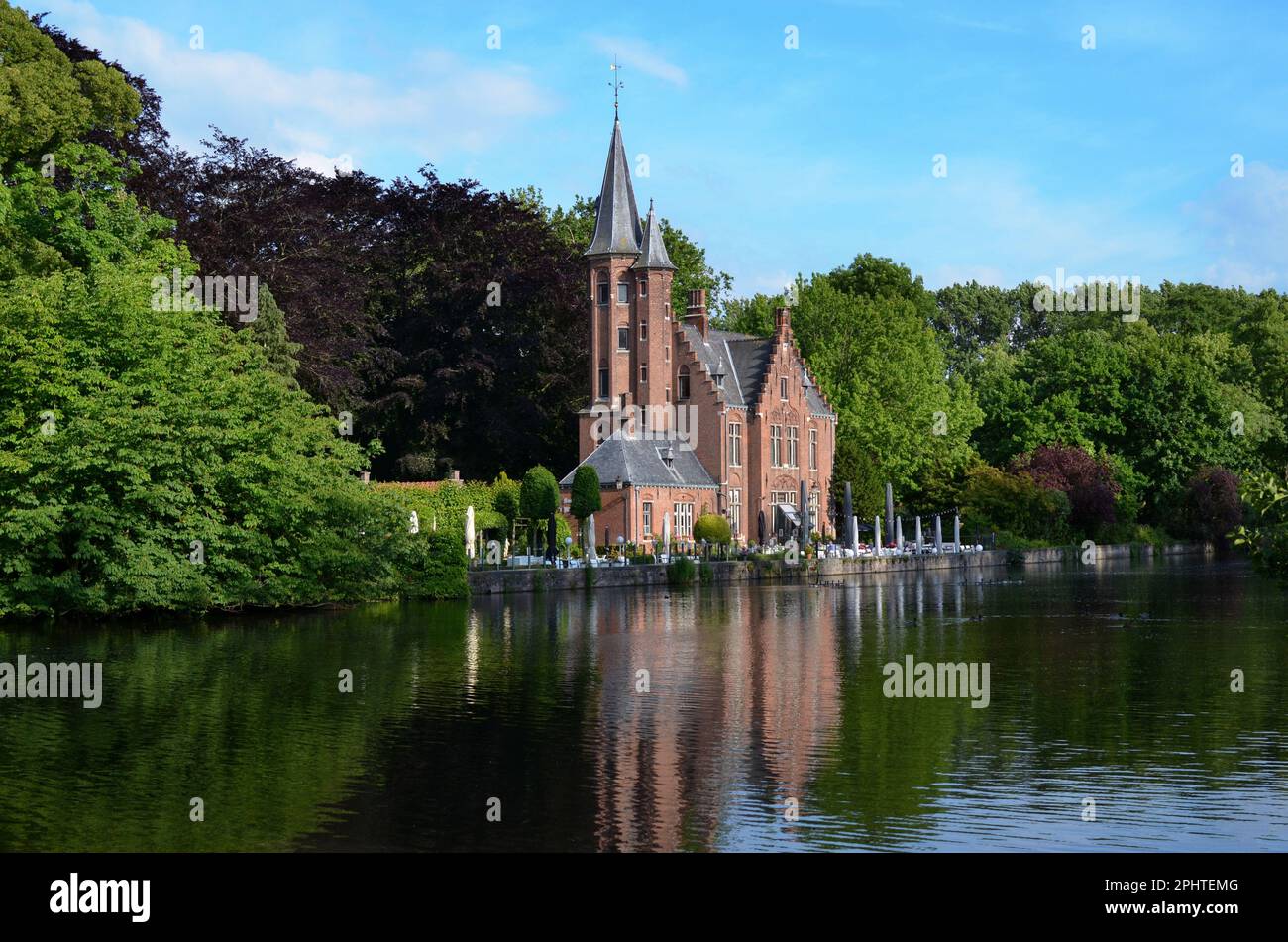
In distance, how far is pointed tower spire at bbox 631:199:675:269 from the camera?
6850cm

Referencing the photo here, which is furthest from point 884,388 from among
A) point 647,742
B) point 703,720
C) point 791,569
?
point 647,742

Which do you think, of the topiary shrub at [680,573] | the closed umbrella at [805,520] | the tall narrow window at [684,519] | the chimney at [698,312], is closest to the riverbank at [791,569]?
the topiary shrub at [680,573]

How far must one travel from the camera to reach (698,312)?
74312mm

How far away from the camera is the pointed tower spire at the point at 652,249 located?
6850 cm

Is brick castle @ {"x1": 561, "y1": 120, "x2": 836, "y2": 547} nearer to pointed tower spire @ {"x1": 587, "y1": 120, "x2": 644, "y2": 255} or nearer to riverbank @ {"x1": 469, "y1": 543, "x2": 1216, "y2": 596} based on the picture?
pointed tower spire @ {"x1": 587, "y1": 120, "x2": 644, "y2": 255}

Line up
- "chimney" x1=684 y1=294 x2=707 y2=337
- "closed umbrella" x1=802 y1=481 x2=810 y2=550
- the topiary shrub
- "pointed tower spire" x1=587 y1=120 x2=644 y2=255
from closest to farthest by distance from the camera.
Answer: the topiary shrub, "closed umbrella" x1=802 y1=481 x2=810 y2=550, "pointed tower spire" x1=587 y1=120 x2=644 y2=255, "chimney" x1=684 y1=294 x2=707 y2=337
